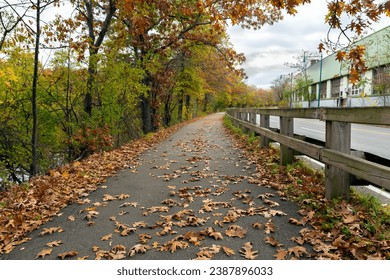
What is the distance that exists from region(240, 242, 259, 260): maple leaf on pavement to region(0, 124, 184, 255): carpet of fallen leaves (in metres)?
2.19

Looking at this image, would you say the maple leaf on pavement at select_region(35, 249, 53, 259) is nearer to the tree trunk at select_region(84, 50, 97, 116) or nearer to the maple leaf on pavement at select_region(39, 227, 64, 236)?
the maple leaf on pavement at select_region(39, 227, 64, 236)

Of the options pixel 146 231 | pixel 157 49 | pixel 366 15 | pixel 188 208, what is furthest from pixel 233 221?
→ pixel 157 49

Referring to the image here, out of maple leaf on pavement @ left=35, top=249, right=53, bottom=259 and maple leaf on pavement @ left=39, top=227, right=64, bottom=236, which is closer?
maple leaf on pavement @ left=35, top=249, right=53, bottom=259

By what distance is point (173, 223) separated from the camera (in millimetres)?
4168

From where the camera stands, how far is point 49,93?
1081 centimetres

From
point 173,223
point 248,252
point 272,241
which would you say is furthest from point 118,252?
point 272,241

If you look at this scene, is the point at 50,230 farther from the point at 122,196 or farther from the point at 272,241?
the point at 272,241

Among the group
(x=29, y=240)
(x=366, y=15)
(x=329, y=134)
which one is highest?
(x=366, y=15)

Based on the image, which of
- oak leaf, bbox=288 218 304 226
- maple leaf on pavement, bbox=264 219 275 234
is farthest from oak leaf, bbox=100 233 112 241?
oak leaf, bbox=288 218 304 226

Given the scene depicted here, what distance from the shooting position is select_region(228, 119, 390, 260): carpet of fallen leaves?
10.6ft

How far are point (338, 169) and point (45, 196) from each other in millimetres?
4841

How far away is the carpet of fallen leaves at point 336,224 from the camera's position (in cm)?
323

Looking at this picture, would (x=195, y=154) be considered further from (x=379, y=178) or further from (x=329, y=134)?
(x=379, y=178)

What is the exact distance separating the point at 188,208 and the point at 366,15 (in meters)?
4.15
